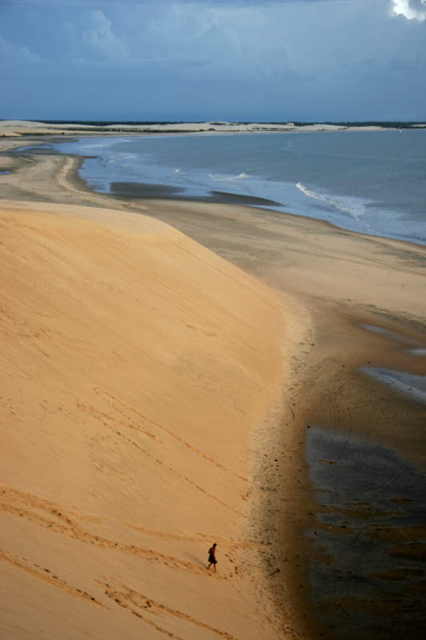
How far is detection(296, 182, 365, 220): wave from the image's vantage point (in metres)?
39.9

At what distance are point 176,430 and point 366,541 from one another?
3.40 m

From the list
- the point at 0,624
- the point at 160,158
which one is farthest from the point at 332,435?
the point at 160,158

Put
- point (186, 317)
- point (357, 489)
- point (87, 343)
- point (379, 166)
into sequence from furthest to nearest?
1. point (379, 166)
2. point (186, 317)
3. point (87, 343)
4. point (357, 489)

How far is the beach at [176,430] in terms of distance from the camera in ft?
22.6

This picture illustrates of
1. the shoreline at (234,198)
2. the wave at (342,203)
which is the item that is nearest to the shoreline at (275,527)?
the shoreline at (234,198)

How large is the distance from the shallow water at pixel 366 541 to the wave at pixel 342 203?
28.5 metres

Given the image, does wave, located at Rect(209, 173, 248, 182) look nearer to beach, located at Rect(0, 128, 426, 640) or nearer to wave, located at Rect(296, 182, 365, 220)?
wave, located at Rect(296, 182, 365, 220)

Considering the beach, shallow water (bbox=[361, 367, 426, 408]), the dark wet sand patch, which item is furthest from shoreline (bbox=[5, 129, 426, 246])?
shallow water (bbox=[361, 367, 426, 408])

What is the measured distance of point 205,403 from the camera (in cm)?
1191

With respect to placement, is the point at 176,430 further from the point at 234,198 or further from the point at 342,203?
the point at 342,203

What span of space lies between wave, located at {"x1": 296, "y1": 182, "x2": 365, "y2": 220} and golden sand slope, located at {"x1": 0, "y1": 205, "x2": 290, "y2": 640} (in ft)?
80.6

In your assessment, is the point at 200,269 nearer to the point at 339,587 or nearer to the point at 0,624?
the point at 339,587

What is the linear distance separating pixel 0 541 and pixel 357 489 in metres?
5.69

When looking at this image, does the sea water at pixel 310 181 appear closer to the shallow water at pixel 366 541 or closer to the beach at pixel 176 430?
the beach at pixel 176 430
